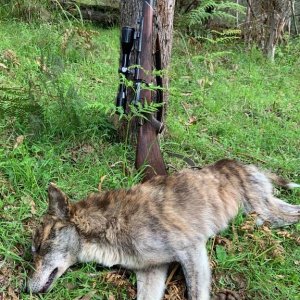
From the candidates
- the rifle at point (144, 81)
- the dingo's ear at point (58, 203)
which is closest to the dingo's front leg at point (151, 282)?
the dingo's ear at point (58, 203)

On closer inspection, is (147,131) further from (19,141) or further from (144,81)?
(19,141)

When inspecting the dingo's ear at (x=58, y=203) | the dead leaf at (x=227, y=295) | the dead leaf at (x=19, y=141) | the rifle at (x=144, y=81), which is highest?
the rifle at (x=144, y=81)

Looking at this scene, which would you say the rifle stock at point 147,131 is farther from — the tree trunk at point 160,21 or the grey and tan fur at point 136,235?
the grey and tan fur at point 136,235

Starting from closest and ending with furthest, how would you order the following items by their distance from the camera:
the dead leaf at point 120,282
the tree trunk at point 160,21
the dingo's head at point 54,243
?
1. the dingo's head at point 54,243
2. the dead leaf at point 120,282
3. the tree trunk at point 160,21

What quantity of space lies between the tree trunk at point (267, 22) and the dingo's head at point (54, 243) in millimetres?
6971

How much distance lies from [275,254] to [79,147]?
2.48m

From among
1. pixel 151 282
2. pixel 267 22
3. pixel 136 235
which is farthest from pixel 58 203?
pixel 267 22

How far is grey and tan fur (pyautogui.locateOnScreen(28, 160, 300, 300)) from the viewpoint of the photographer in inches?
151

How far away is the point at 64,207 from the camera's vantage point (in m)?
3.91

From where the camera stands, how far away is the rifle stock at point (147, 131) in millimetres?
4664

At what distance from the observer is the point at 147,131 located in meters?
4.70

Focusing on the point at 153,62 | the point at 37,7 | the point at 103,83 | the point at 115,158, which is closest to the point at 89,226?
the point at 115,158

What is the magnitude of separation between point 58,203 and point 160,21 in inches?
99.1

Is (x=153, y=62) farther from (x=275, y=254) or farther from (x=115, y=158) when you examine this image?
(x=275, y=254)
